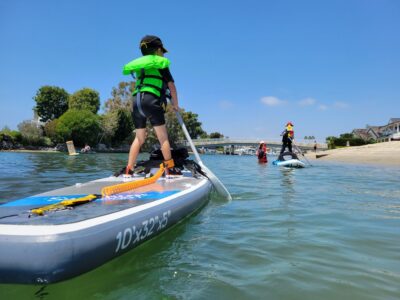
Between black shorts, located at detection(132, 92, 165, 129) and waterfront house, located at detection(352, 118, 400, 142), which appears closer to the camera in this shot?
black shorts, located at detection(132, 92, 165, 129)

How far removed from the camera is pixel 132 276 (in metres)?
2.76

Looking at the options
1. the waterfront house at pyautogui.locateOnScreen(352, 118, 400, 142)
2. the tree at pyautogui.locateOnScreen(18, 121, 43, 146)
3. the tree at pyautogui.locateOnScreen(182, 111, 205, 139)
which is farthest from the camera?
the tree at pyautogui.locateOnScreen(182, 111, 205, 139)

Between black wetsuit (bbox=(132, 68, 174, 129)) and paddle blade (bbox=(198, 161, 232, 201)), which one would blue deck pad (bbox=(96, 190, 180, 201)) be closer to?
black wetsuit (bbox=(132, 68, 174, 129))

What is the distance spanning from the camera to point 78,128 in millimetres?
61844

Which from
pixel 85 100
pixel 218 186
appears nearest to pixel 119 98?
pixel 85 100

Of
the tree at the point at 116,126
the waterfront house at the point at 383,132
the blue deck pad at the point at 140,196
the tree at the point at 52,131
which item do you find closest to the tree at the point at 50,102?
the tree at the point at 52,131

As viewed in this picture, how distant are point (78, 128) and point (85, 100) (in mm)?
17486

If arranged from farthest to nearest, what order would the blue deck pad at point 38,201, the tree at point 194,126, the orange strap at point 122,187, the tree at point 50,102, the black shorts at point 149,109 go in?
the tree at point 194,126 → the tree at point 50,102 → the black shorts at point 149,109 → the orange strap at point 122,187 → the blue deck pad at point 38,201

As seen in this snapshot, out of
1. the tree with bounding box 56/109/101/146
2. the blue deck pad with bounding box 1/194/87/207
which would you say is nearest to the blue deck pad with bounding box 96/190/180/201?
the blue deck pad with bounding box 1/194/87/207

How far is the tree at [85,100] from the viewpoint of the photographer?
75.8 metres

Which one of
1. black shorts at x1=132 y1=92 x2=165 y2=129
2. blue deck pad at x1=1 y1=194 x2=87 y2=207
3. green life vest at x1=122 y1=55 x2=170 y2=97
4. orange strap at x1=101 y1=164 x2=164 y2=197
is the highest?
green life vest at x1=122 y1=55 x2=170 y2=97

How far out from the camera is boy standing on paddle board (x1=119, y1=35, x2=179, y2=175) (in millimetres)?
5254

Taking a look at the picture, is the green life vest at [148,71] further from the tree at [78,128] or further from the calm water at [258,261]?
the tree at [78,128]

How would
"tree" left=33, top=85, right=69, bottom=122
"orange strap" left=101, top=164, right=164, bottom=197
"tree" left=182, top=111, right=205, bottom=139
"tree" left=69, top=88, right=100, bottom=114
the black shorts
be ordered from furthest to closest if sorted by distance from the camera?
"tree" left=182, top=111, right=205, bottom=139 < "tree" left=33, top=85, right=69, bottom=122 < "tree" left=69, top=88, right=100, bottom=114 < the black shorts < "orange strap" left=101, top=164, right=164, bottom=197
